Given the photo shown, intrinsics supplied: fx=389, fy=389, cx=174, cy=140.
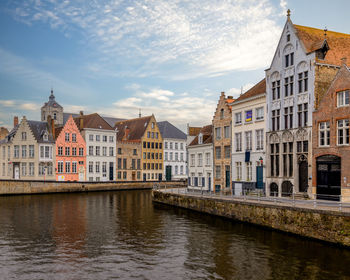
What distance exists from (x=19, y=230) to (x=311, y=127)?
25157 millimetres

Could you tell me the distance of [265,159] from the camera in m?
39.4

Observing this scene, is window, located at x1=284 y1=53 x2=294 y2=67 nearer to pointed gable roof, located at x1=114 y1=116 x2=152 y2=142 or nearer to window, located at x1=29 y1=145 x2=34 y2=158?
window, located at x1=29 y1=145 x2=34 y2=158

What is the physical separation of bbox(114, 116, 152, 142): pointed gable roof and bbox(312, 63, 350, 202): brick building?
185 feet

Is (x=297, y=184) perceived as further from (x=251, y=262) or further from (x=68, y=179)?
(x=68, y=179)

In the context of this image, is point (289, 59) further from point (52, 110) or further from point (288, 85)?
point (52, 110)

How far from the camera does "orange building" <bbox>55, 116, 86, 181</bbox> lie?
2840 inches

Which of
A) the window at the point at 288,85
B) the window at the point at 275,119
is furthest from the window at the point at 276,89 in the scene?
the window at the point at 275,119

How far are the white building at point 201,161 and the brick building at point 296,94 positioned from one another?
12.6 m

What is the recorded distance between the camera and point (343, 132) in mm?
30109

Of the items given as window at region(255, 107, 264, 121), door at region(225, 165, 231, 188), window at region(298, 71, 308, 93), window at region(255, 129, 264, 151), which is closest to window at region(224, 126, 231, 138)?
door at region(225, 165, 231, 188)

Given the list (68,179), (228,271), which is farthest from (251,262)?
(68,179)

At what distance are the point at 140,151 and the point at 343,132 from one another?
192 feet

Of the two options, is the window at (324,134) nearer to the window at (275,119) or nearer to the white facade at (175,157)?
the window at (275,119)

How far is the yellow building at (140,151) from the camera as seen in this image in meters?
82.6
